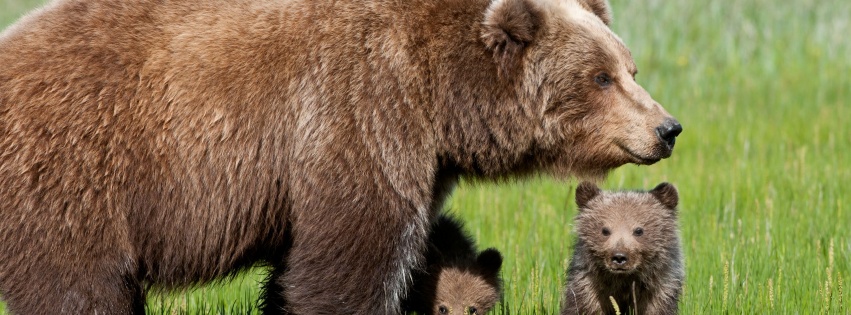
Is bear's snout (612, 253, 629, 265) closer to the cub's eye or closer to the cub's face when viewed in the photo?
the cub's eye

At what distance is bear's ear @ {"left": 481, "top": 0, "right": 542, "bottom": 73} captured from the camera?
19.1ft

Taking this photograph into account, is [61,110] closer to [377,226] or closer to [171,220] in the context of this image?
[171,220]

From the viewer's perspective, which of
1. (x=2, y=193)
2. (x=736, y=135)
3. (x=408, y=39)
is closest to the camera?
(x=2, y=193)

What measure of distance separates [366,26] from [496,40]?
0.65 meters

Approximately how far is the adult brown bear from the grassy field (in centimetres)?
61

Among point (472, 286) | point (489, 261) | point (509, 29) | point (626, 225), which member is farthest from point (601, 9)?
point (472, 286)

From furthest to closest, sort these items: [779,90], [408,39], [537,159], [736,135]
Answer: [779,90] → [736,135] → [537,159] → [408,39]

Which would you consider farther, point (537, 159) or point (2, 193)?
point (537, 159)

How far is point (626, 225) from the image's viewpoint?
613 cm

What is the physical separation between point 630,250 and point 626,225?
0.67 ft

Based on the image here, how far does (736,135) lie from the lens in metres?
12.6

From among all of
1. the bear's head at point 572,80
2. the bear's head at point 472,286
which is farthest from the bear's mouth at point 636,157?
the bear's head at point 472,286

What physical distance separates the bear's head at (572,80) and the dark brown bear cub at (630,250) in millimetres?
367

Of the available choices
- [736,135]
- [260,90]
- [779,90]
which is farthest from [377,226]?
[779,90]
